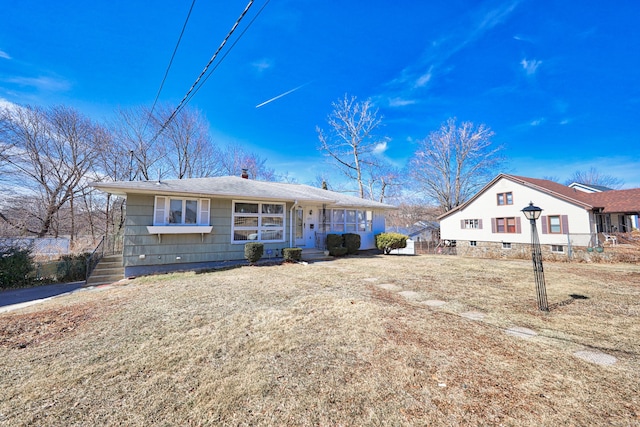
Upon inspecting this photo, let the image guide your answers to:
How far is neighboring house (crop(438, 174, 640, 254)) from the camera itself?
54.4ft

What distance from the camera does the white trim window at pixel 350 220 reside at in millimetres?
13203

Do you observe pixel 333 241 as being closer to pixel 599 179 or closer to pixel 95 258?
pixel 95 258

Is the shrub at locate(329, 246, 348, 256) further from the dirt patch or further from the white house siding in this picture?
the white house siding

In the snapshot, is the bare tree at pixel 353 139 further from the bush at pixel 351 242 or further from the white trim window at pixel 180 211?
the white trim window at pixel 180 211

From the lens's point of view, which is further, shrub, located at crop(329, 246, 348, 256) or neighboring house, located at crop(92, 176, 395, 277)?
shrub, located at crop(329, 246, 348, 256)

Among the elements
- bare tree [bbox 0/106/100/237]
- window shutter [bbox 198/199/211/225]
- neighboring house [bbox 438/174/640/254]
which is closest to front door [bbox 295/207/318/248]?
window shutter [bbox 198/199/211/225]

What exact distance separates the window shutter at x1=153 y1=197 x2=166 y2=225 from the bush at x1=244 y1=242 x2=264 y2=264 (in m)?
2.90

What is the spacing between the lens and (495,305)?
4633 mm

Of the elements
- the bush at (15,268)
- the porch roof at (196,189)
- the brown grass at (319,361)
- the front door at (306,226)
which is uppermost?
the porch roof at (196,189)

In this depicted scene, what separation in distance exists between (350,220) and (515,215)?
1484cm

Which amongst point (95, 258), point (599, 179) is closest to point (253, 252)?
point (95, 258)

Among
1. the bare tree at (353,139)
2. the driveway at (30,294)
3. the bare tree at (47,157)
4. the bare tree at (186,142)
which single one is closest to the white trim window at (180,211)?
the driveway at (30,294)

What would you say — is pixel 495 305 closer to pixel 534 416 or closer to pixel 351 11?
pixel 534 416

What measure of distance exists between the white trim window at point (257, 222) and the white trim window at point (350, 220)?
345cm
